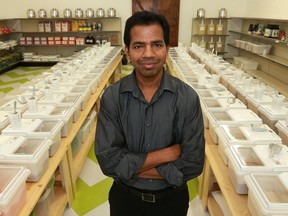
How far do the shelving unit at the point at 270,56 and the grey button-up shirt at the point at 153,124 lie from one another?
13.9 feet

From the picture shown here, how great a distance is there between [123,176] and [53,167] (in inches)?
30.4

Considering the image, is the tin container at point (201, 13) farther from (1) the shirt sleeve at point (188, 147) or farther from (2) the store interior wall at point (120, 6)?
(1) the shirt sleeve at point (188, 147)

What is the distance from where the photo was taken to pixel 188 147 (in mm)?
1242

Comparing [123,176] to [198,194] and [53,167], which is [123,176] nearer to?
[53,167]

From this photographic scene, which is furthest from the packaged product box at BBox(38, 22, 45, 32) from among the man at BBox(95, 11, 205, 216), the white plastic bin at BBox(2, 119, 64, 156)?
the man at BBox(95, 11, 205, 216)

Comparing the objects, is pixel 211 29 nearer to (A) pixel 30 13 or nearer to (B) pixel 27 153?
(A) pixel 30 13

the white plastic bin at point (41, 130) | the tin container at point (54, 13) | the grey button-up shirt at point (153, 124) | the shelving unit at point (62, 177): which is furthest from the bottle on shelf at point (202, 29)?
the grey button-up shirt at point (153, 124)

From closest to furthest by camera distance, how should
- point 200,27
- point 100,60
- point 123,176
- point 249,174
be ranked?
point 123,176 → point 249,174 → point 100,60 → point 200,27

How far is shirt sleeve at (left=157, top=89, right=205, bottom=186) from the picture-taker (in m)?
1.23

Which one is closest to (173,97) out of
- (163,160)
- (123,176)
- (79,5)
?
(163,160)

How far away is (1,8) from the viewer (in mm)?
8109

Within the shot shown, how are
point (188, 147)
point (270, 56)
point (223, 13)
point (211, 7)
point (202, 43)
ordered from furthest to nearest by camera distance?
point (211, 7)
point (223, 13)
point (202, 43)
point (270, 56)
point (188, 147)

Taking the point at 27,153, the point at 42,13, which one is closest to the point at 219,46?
the point at 42,13

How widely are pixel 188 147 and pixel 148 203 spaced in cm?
36
